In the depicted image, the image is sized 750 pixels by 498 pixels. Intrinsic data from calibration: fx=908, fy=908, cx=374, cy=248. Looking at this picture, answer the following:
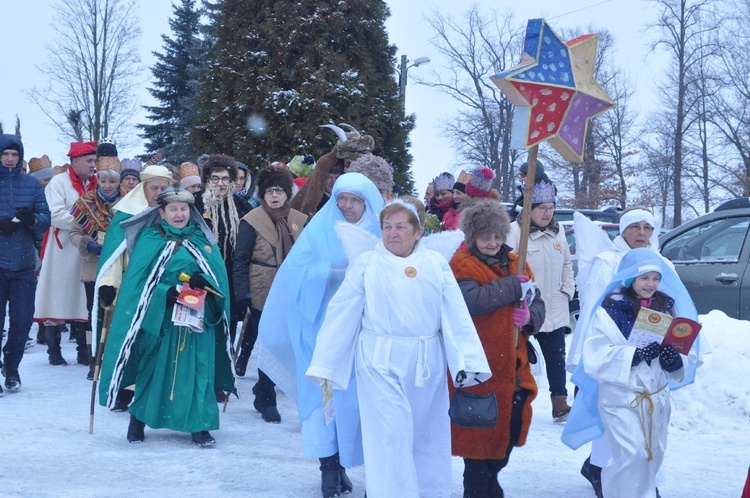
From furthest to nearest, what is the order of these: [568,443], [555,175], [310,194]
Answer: [555,175]
[310,194]
[568,443]

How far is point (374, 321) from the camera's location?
4.71m

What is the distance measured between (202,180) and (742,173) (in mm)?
28142

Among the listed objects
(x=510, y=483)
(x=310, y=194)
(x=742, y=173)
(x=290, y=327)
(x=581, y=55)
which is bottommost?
(x=510, y=483)

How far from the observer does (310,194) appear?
794 cm

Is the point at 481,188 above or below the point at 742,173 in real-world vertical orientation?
below

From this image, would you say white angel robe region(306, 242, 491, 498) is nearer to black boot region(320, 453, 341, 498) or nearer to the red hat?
black boot region(320, 453, 341, 498)

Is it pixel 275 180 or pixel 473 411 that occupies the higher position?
pixel 275 180

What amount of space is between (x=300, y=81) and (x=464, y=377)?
1634 cm

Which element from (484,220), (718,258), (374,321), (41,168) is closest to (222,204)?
(484,220)

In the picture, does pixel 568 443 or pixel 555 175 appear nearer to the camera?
pixel 568 443

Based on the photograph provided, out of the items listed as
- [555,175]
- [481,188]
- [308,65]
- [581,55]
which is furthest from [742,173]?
[581,55]

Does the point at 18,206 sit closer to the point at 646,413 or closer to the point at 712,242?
the point at 646,413

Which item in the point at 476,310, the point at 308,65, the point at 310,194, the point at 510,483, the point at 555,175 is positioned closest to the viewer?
the point at 476,310

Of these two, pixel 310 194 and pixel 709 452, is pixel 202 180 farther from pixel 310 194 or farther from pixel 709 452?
pixel 709 452
